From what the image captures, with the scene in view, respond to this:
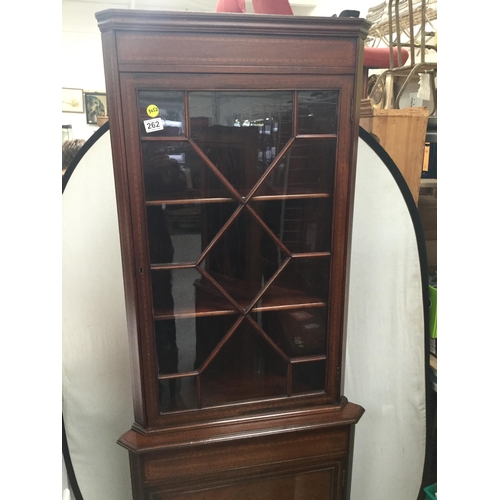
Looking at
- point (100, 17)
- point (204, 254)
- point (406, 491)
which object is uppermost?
point (100, 17)

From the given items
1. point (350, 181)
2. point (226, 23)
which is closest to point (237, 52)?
point (226, 23)

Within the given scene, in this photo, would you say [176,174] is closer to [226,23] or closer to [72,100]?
[226,23]

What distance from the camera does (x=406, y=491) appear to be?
1220mm

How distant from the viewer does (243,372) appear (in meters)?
1.00

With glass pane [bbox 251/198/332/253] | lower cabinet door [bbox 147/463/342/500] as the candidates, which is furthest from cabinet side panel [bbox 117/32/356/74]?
lower cabinet door [bbox 147/463/342/500]

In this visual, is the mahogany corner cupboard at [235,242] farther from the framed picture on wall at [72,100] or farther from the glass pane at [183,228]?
the framed picture on wall at [72,100]

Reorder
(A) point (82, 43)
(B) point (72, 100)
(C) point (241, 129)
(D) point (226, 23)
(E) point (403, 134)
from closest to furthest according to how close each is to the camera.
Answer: (D) point (226, 23), (C) point (241, 129), (E) point (403, 134), (A) point (82, 43), (B) point (72, 100)

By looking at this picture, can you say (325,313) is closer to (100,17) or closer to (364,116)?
(364,116)

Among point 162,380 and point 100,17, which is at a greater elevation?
point 100,17

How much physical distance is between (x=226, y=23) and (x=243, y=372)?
72 cm

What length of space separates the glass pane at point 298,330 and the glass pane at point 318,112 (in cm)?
38
